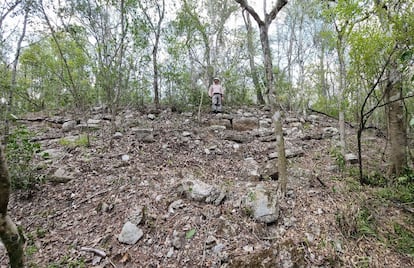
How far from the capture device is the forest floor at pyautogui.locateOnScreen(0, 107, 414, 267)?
267 centimetres

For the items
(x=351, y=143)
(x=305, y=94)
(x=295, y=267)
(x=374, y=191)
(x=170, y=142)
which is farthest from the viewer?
(x=305, y=94)

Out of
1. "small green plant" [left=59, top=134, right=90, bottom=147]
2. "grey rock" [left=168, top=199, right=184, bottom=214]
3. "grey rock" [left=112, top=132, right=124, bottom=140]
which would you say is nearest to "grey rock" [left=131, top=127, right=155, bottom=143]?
"grey rock" [left=112, top=132, right=124, bottom=140]

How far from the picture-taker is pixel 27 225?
314 cm

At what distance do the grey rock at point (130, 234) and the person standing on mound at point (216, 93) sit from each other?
5.99 meters

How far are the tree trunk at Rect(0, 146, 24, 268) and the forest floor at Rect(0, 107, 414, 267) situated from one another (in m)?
1.01

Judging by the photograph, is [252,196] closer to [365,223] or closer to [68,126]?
[365,223]

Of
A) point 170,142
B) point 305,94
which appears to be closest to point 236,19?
point 305,94

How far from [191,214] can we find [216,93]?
18.8 feet

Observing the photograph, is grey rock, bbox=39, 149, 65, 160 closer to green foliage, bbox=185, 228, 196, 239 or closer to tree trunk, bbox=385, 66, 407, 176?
green foliage, bbox=185, 228, 196, 239

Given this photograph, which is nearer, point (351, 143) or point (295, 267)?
point (295, 267)

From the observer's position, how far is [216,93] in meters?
8.28

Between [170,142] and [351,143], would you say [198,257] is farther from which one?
[351,143]

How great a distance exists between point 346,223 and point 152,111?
6.66 metres

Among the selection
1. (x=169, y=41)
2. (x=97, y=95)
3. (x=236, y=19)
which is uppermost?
(x=236, y=19)
